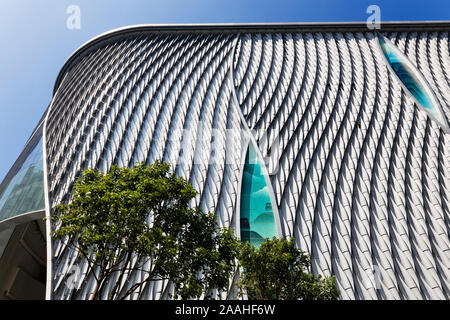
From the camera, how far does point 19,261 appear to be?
20172 mm

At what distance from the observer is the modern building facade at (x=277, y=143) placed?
14578mm

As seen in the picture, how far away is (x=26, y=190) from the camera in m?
18.5

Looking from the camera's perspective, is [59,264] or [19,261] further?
[19,261]

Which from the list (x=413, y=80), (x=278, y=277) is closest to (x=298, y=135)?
(x=278, y=277)

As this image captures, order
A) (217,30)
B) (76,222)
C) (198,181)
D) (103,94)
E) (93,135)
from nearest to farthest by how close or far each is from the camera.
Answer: (76,222) < (198,181) < (93,135) < (103,94) < (217,30)

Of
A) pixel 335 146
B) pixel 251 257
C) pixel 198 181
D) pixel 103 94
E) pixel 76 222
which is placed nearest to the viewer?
pixel 76 222

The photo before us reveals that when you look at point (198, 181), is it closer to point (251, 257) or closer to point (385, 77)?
point (251, 257)

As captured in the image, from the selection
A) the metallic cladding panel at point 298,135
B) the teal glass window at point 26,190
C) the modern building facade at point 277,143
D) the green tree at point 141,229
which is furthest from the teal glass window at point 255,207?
the teal glass window at point 26,190

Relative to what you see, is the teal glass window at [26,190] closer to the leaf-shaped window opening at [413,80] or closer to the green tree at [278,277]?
the green tree at [278,277]

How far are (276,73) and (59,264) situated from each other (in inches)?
794

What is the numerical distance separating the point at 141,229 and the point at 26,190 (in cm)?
1591

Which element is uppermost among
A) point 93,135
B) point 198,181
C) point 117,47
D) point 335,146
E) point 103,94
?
point 117,47

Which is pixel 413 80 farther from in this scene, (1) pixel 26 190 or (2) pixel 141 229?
(1) pixel 26 190

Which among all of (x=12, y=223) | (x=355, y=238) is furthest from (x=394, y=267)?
(x=12, y=223)
